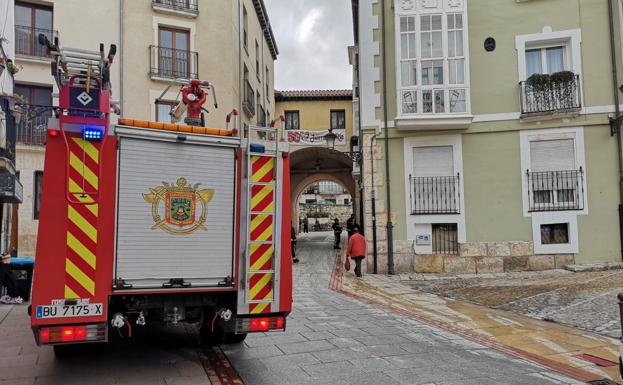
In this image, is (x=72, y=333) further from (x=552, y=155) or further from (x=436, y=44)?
(x=552, y=155)

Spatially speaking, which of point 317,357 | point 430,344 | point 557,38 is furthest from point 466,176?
point 317,357

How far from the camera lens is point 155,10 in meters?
18.8

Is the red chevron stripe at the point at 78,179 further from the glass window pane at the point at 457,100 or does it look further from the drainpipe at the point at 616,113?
the drainpipe at the point at 616,113

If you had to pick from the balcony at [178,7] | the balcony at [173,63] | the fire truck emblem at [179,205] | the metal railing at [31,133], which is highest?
the balcony at [178,7]

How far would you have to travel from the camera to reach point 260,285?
5.36 meters

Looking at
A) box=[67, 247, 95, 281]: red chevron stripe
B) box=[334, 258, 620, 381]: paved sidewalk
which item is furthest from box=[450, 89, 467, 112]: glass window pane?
box=[67, 247, 95, 281]: red chevron stripe

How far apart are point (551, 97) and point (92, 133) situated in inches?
512

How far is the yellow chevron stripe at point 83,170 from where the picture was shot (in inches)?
186

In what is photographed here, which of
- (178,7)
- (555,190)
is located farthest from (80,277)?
(178,7)

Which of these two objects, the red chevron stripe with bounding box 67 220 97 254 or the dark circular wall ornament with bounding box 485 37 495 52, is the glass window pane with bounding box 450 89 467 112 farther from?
the red chevron stripe with bounding box 67 220 97 254

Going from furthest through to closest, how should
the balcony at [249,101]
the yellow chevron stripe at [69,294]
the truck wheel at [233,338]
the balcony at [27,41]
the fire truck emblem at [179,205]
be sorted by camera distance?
1. the balcony at [249,101]
2. the balcony at [27,41]
3. the truck wheel at [233,338]
4. the fire truck emblem at [179,205]
5. the yellow chevron stripe at [69,294]

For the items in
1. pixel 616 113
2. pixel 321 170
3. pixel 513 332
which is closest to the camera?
pixel 513 332

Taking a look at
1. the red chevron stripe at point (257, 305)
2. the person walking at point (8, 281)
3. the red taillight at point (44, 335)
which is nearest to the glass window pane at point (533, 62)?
the red chevron stripe at point (257, 305)

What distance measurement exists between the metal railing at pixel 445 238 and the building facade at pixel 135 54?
9723mm
